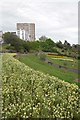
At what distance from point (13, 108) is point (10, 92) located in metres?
1.91

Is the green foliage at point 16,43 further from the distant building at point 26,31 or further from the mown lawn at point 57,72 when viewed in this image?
the mown lawn at point 57,72

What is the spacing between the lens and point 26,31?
12231 centimetres

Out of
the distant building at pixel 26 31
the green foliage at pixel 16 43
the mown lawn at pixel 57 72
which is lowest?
the mown lawn at pixel 57 72

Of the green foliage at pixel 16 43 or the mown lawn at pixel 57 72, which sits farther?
the green foliage at pixel 16 43

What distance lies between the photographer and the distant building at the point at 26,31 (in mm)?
114713

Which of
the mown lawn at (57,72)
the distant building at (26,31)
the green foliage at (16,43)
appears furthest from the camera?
the distant building at (26,31)

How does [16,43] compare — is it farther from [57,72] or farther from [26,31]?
[26,31]

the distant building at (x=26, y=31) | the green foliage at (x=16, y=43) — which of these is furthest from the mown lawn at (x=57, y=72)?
the distant building at (x=26, y=31)

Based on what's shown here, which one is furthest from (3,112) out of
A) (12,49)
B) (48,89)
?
(12,49)

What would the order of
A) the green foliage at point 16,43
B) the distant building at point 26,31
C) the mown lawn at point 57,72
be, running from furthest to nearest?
the distant building at point 26,31 < the green foliage at point 16,43 < the mown lawn at point 57,72

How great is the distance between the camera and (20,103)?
816cm

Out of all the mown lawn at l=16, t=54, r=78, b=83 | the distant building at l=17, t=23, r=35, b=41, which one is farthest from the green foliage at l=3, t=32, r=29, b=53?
the mown lawn at l=16, t=54, r=78, b=83

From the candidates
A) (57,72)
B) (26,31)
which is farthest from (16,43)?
(26,31)

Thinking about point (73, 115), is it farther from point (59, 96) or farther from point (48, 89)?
point (48, 89)
